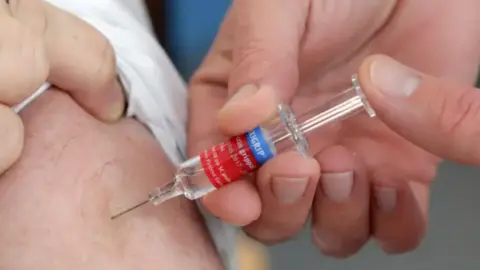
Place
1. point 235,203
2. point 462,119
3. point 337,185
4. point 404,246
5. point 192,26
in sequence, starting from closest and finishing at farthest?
point 462,119 < point 235,203 < point 337,185 < point 404,246 < point 192,26

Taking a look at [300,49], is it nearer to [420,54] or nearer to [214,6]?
[420,54]

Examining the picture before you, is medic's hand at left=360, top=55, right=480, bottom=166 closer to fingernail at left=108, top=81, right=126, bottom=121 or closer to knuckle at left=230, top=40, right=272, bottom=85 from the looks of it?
knuckle at left=230, top=40, right=272, bottom=85

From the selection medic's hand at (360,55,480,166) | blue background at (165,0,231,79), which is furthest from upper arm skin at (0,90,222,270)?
blue background at (165,0,231,79)

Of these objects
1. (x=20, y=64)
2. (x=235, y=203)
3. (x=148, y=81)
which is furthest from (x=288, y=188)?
(x=20, y=64)

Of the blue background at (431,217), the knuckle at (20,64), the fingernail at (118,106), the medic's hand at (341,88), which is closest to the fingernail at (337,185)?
the medic's hand at (341,88)

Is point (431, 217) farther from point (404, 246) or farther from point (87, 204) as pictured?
point (87, 204)

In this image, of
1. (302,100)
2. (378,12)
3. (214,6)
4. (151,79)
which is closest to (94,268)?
(151,79)
